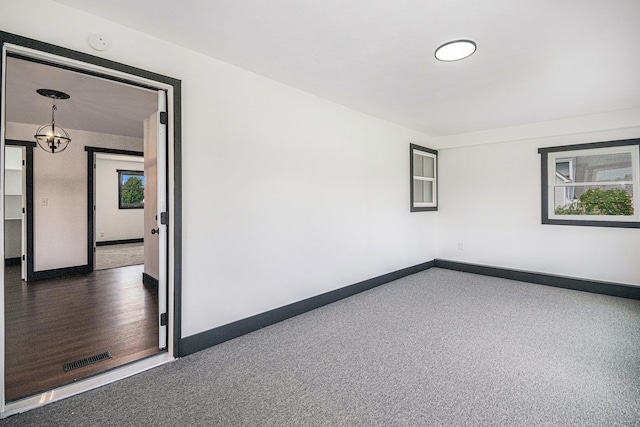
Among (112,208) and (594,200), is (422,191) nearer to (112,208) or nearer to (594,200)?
(594,200)

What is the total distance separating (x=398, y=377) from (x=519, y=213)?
13.0 ft

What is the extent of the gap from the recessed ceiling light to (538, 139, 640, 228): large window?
10.1 feet

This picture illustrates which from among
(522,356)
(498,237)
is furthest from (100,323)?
(498,237)

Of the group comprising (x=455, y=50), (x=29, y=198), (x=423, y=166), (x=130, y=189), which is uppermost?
(x=455, y=50)

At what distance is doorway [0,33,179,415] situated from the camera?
2.03 metres

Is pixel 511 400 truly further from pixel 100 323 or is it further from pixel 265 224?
pixel 100 323

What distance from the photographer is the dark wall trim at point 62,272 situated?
5000 mm

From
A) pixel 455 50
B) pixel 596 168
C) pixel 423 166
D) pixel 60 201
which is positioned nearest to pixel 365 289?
pixel 423 166

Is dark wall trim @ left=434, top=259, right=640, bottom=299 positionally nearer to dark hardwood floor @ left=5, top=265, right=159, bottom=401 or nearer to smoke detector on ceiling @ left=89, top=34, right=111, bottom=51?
dark hardwood floor @ left=5, top=265, right=159, bottom=401

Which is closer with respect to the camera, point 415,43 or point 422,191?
point 415,43

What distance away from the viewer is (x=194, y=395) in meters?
2.00

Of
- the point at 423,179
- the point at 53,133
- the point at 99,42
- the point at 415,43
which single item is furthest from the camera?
the point at 423,179

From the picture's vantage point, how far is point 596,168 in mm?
4336

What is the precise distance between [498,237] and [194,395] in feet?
16.4
